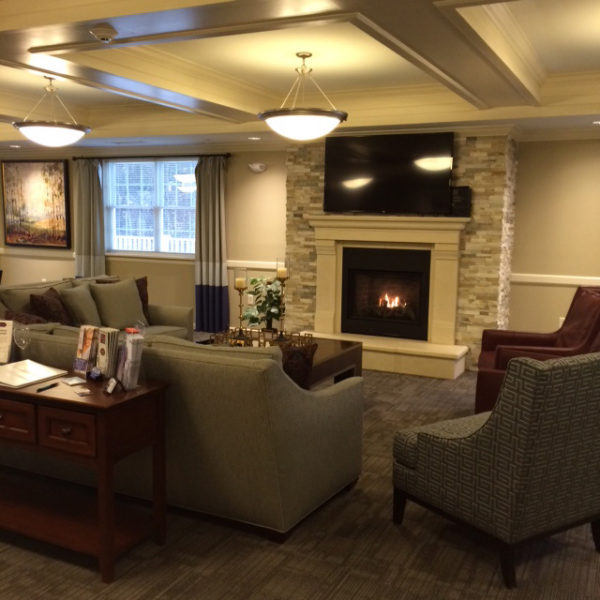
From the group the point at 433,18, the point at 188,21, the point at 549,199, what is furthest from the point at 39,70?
the point at 549,199

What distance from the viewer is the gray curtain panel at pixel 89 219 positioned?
8.91 m

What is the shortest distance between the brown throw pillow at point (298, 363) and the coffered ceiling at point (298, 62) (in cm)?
178

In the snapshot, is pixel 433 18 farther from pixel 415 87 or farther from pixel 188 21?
pixel 415 87

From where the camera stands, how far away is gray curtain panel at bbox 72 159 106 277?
8.91 metres

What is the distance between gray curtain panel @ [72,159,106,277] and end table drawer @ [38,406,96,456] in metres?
6.68

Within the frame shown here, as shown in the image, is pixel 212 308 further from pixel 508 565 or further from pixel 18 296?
pixel 508 565

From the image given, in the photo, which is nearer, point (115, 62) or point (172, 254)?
point (115, 62)

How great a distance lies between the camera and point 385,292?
6.95 metres

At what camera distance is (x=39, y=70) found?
456 cm

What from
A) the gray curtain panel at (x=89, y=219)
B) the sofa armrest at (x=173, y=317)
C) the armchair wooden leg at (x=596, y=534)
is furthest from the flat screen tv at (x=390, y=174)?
the armchair wooden leg at (x=596, y=534)

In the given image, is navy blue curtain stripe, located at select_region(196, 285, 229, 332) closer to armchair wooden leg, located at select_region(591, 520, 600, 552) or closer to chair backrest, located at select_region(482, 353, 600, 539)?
armchair wooden leg, located at select_region(591, 520, 600, 552)

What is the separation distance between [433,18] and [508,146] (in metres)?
3.24

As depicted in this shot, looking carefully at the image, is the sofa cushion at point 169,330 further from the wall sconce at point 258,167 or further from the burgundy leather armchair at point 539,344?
the burgundy leather armchair at point 539,344

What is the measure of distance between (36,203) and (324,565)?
819 centimetres
